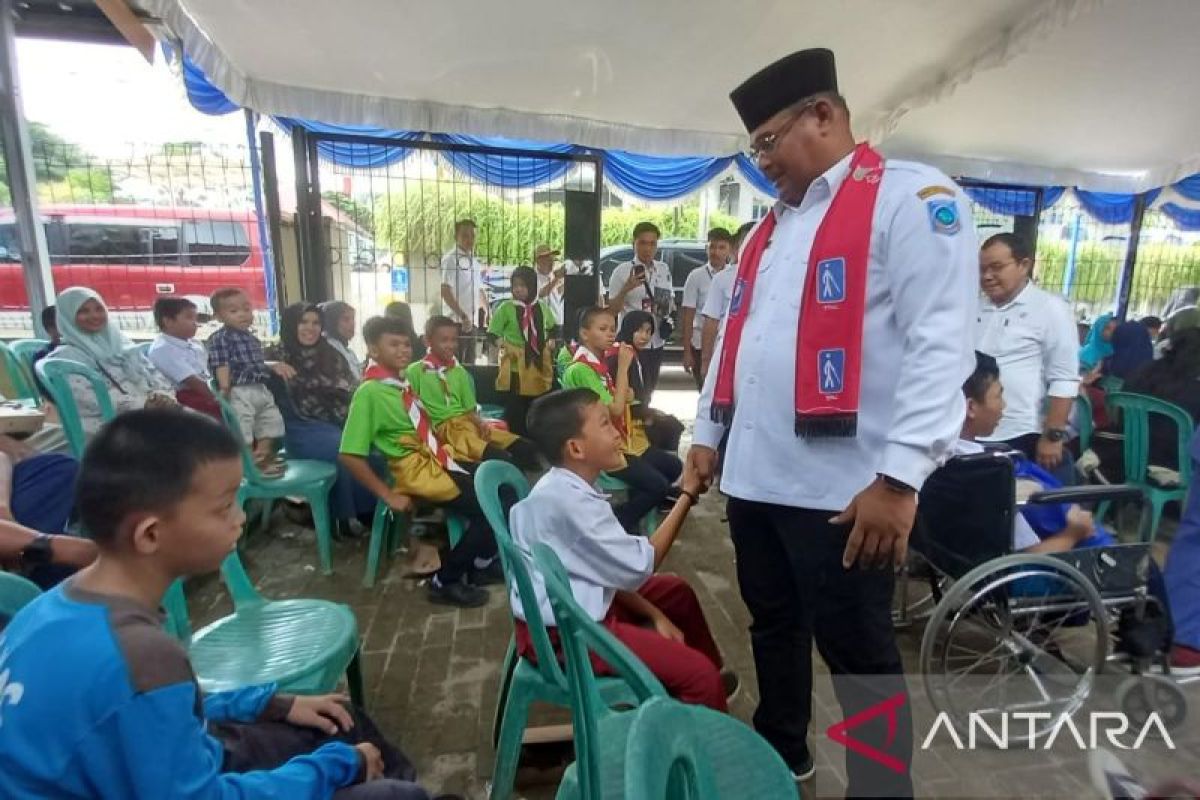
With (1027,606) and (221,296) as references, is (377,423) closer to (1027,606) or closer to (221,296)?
(221,296)

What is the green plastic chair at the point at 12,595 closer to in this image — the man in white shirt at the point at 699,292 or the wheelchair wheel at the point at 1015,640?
the wheelchair wheel at the point at 1015,640

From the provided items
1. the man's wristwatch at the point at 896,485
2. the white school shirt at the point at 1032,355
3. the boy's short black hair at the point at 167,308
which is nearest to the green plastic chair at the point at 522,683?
the man's wristwatch at the point at 896,485

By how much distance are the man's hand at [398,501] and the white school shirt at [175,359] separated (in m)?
1.48

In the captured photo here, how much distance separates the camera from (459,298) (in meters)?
5.59

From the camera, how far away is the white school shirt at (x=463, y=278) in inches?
218

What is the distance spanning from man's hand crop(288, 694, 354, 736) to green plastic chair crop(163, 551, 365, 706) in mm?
243

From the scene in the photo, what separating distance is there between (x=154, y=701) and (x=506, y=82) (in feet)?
14.0

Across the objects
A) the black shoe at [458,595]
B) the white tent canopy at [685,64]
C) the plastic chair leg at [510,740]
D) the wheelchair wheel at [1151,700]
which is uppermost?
the white tent canopy at [685,64]

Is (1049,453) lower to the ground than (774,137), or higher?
lower

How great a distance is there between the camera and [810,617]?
1517 millimetres

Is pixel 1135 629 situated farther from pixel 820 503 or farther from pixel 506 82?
pixel 506 82

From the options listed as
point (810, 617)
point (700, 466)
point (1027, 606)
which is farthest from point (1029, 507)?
point (700, 466)

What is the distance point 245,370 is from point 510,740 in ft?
8.68

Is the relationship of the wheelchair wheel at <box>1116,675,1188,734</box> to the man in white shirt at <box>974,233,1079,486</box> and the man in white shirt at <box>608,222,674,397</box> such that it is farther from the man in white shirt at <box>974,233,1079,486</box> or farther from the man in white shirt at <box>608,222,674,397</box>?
the man in white shirt at <box>608,222,674,397</box>
